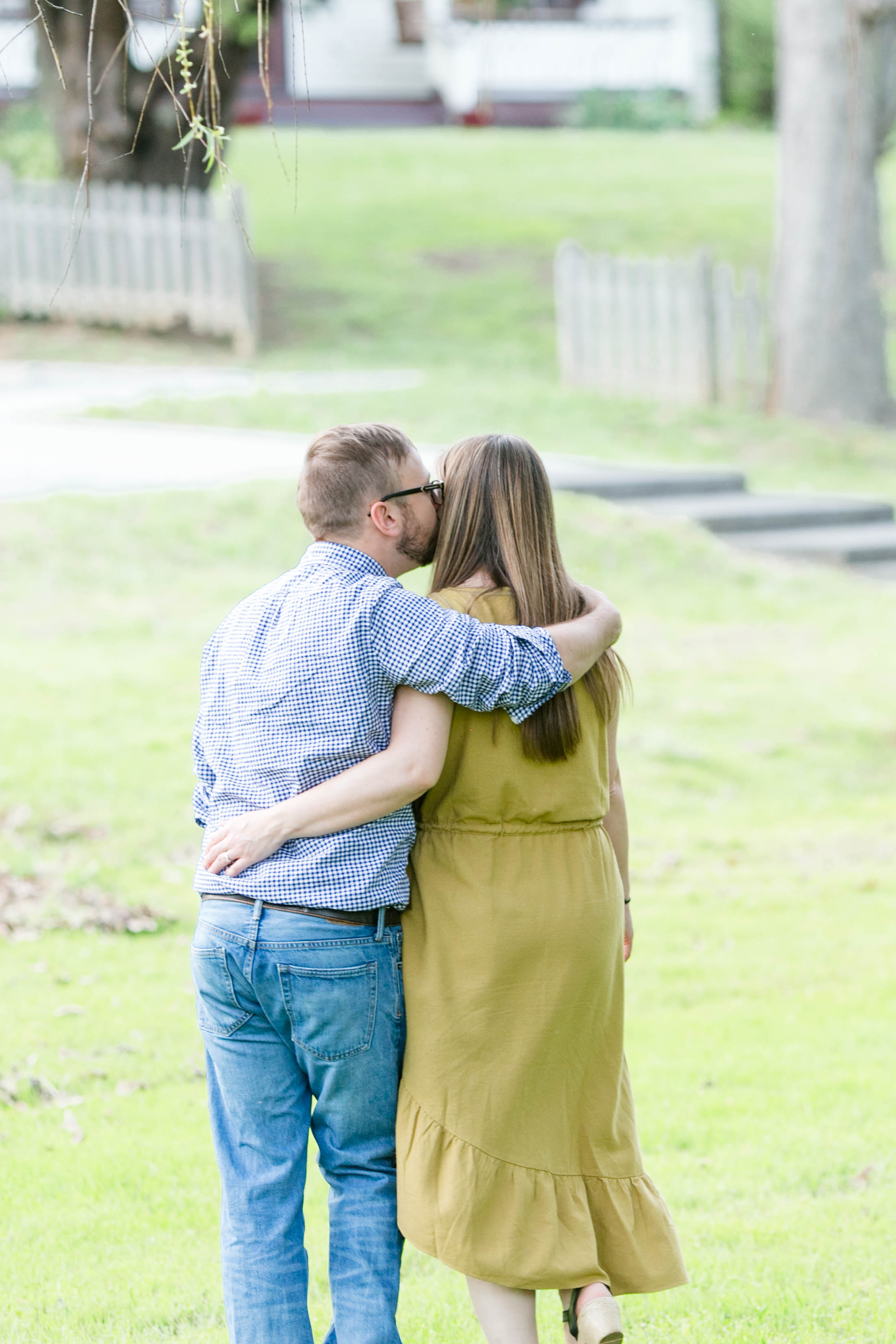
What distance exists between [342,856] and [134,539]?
26.0 feet

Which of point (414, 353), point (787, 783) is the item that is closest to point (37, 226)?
point (414, 353)

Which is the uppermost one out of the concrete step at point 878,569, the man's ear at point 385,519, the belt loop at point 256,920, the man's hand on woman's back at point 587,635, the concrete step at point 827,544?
the man's ear at point 385,519

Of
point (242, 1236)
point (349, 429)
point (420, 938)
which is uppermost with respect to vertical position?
point (349, 429)

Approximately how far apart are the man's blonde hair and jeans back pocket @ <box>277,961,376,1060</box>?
Answer: 0.77 metres

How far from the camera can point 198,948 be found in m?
2.66

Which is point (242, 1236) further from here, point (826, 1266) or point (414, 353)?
point (414, 353)

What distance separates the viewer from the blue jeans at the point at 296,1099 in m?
2.58

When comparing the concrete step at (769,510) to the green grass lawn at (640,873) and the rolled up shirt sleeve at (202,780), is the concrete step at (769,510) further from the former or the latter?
the rolled up shirt sleeve at (202,780)

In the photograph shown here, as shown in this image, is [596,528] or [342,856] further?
[596,528]

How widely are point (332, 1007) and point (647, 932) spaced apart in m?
3.55

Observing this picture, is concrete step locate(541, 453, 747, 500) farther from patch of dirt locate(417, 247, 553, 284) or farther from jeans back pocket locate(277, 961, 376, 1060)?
patch of dirt locate(417, 247, 553, 284)

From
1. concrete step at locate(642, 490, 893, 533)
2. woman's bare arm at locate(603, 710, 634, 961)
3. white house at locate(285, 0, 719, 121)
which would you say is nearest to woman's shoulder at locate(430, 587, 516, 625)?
woman's bare arm at locate(603, 710, 634, 961)

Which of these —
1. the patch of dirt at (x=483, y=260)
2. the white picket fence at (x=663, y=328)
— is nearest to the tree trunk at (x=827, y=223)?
the white picket fence at (x=663, y=328)

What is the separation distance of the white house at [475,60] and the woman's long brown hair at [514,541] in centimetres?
3134
